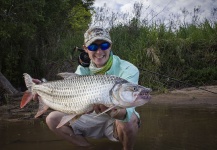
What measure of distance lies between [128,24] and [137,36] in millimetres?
645

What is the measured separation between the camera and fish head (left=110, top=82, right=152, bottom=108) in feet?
8.11

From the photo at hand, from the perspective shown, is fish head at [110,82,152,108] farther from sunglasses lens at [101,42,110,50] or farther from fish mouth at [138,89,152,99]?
sunglasses lens at [101,42,110,50]

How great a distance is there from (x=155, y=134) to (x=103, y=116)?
92 cm

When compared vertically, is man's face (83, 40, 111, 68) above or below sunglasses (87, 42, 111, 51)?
below

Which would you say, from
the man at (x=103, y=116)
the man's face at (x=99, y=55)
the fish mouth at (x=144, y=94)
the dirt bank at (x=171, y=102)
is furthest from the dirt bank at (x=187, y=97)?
the fish mouth at (x=144, y=94)

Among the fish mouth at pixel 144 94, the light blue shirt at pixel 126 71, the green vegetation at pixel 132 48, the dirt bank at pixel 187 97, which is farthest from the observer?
the green vegetation at pixel 132 48

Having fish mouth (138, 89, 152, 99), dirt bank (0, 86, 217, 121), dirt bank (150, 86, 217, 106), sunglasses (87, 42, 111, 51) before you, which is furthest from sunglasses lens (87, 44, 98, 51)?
dirt bank (150, 86, 217, 106)

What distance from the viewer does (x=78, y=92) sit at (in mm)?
2824

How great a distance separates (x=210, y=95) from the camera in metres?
7.23

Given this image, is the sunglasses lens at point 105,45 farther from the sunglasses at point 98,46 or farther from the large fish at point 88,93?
the large fish at point 88,93

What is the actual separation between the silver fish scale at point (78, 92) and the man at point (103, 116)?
14 centimetres

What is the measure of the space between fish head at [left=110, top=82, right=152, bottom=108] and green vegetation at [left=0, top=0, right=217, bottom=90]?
17.9 feet

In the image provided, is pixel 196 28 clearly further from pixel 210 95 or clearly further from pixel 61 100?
pixel 61 100

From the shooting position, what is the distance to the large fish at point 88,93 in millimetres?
2498
